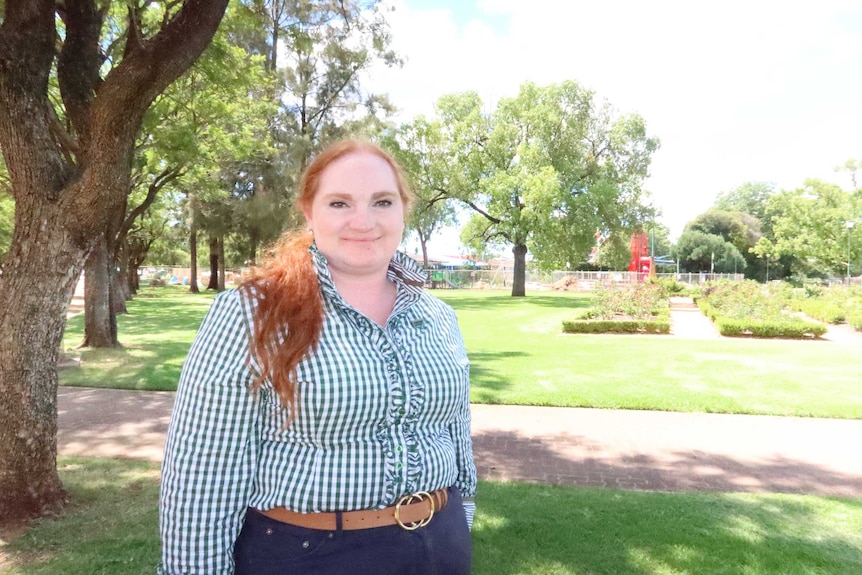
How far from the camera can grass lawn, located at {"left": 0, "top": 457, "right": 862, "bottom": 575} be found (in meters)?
3.54

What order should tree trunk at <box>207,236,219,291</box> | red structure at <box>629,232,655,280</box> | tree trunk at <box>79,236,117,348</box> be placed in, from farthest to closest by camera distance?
tree trunk at <box>207,236,219,291</box> → red structure at <box>629,232,655,280</box> → tree trunk at <box>79,236,117,348</box>

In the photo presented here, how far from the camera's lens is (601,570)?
3.50m

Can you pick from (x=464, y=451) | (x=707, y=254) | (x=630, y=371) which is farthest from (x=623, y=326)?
(x=707, y=254)

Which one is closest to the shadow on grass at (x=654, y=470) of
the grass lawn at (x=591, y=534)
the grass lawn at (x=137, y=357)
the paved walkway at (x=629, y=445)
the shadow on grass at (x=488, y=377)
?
the paved walkway at (x=629, y=445)

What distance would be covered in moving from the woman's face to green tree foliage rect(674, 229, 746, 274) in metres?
67.1

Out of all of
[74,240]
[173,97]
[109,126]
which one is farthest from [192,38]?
[173,97]

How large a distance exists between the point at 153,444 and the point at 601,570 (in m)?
4.54

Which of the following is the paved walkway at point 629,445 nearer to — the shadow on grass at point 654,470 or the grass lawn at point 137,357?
the shadow on grass at point 654,470

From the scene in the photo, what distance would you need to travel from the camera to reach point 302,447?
1.56 metres

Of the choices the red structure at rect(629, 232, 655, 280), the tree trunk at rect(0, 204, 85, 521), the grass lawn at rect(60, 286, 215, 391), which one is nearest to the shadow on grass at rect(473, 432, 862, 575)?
the tree trunk at rect(0, 204, 85, 521)

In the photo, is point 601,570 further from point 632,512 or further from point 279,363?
point 279,363

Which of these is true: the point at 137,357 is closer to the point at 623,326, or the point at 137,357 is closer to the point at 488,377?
the point at 488,377

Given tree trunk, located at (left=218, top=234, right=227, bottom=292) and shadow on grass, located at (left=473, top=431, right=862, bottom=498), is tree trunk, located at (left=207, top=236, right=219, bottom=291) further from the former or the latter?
shadow on grass, located at (left=473, top=431, right=862, bottom=498)

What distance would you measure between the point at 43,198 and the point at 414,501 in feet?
11.8
